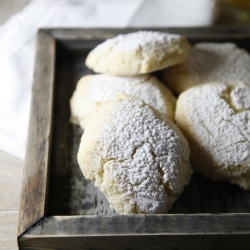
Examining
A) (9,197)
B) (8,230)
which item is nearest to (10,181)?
(9,197)

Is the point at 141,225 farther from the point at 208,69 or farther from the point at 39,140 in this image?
the point at 208,69

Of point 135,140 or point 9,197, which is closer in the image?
point 135,140

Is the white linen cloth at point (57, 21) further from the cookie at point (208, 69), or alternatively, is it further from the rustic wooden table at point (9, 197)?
the cookie at point (208, 69)

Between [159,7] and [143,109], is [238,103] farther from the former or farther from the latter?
[159,7]

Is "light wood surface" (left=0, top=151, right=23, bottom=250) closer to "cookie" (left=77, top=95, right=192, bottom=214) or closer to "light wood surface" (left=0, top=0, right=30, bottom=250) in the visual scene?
"light wood surface" (left=0, top=0, right=30, bottom=250)

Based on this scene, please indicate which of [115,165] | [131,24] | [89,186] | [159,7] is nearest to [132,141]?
[115,165]

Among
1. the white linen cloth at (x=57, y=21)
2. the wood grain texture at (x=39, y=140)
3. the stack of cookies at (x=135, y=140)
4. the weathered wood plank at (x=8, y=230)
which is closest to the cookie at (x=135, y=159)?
the stack of cookies at (x=135, y=140)
